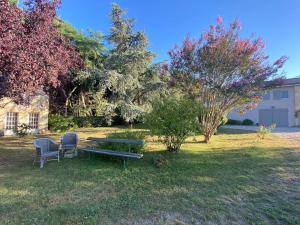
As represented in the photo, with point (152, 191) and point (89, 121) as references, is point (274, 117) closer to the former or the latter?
point (89, 121)

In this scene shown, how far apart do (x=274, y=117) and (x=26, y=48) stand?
32.7 metres

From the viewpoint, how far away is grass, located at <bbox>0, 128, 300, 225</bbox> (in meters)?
4.49

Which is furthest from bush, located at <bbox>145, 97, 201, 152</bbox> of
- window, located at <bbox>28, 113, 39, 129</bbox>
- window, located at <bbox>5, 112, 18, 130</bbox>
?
window, located at <bbox>28, 113, 39, 129</bbox>

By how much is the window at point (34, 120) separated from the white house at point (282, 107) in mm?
23871

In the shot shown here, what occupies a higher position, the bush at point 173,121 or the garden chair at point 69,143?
the bush at point 173,121

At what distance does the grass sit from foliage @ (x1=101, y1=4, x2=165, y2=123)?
1410 cm

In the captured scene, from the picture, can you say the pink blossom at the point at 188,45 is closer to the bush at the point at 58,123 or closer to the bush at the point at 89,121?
the bush at the point at 58,123

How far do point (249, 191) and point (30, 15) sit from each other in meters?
8.38

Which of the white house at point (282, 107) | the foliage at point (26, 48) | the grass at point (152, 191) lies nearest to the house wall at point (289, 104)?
the white house at point (282, 107)

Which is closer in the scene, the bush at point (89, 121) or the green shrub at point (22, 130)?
the green shrub at point (22, 130)

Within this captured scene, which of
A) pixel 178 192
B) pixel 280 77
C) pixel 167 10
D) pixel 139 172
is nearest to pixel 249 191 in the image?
pixel 178 192

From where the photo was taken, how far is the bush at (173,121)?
946cm

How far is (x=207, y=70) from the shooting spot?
42.7ft

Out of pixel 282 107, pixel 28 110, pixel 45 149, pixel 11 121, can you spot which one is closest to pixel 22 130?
pixel 11 121
